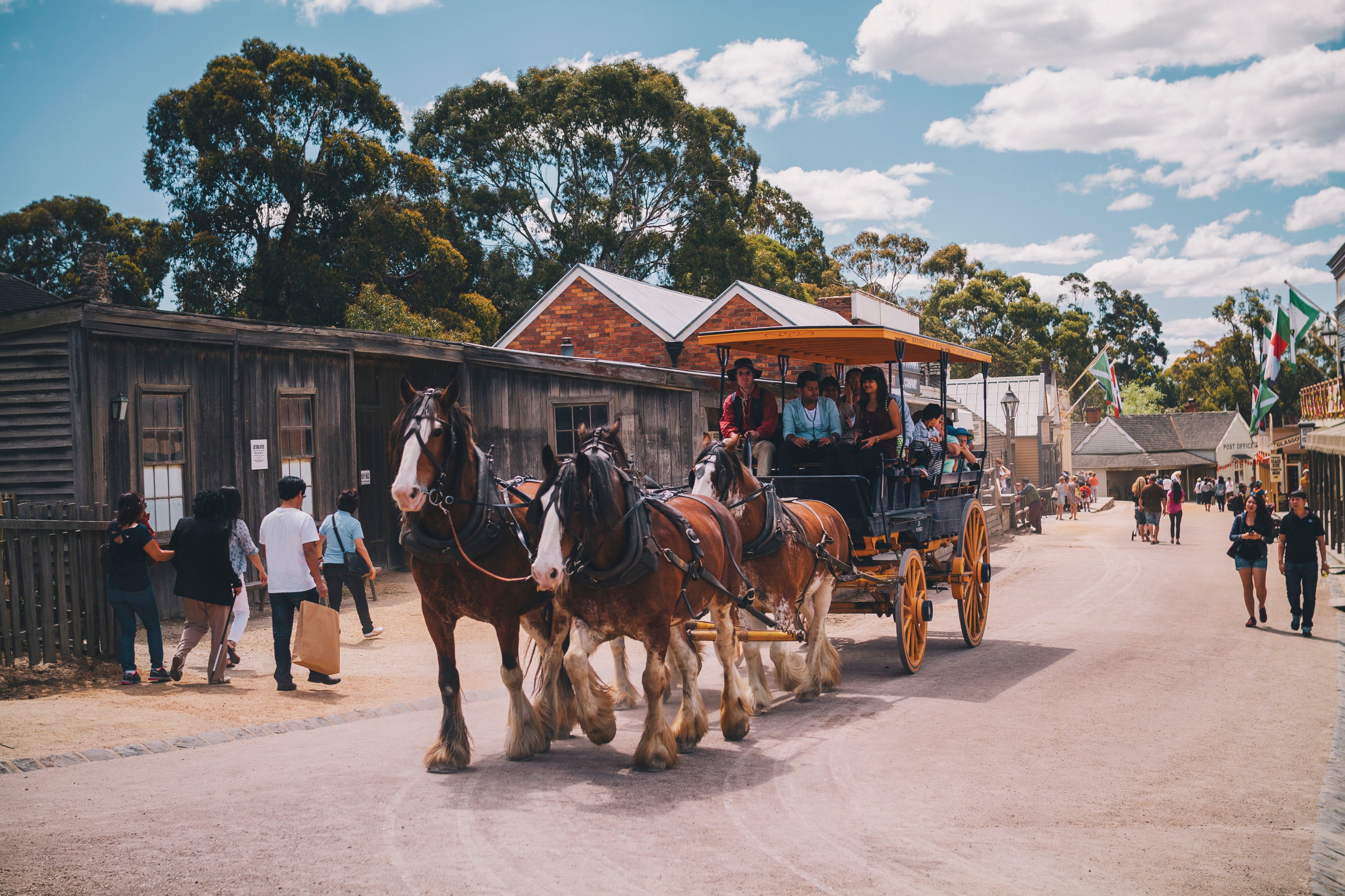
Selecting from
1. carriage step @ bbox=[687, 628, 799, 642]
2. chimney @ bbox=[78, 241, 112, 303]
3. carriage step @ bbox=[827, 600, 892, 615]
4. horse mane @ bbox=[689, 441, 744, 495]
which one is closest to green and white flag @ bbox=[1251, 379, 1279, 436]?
carriage step @ bbox=[827, 600, 892, 615]

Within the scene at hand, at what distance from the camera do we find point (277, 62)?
28984 mm

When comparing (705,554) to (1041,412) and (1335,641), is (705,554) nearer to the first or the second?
(1335,641)

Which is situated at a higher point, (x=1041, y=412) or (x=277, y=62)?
(x=277, y=62)

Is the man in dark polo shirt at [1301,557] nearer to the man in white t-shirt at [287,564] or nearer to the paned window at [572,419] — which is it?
the paned window at [572,419]

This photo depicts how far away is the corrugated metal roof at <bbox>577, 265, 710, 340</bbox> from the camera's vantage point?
2641 centimetres

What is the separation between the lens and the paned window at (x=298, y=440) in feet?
45.3

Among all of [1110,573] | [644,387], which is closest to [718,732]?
[644,387]

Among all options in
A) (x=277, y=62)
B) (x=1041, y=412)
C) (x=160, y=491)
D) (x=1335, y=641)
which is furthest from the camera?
(x=1041, y=412)

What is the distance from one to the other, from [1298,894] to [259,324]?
40.5 ft

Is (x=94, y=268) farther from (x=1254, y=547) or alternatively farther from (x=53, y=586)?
(x=1254, y=547)

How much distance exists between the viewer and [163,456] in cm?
1211

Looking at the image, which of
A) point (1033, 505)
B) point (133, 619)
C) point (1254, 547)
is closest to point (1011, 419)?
point (1033, 505)

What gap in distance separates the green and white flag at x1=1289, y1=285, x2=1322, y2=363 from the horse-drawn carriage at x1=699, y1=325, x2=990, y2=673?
53.8 ft

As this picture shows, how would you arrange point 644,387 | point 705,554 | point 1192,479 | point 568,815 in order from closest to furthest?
point 568,815
point 705,554
point 644,387
point 1192,479
